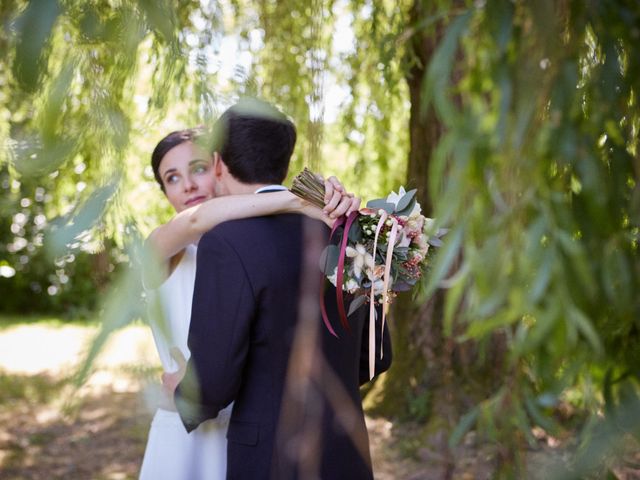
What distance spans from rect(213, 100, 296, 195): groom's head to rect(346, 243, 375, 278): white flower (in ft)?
1.30

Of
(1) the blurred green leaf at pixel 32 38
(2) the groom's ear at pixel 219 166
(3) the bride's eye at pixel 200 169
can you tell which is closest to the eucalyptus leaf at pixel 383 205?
(2) the groom's ear at pixel 219 166

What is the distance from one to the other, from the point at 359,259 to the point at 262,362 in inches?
14.3

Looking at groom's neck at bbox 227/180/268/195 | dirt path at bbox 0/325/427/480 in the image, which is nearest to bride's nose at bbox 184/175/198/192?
groom's neck at bbox 227/180/268/195

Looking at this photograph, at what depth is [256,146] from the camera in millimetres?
1896

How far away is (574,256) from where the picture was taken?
2.77ft

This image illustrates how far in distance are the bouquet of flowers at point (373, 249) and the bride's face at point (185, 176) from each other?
70 centimetres

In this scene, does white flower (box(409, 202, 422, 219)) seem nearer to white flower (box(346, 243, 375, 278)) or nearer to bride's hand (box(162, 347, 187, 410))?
white flower (box(346, 243, 375, 278))

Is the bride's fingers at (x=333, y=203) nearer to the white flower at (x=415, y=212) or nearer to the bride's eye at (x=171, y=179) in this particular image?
the white flower at (x=415, y=212)

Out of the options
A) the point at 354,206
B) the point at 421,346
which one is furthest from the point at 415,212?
the point at 421,346

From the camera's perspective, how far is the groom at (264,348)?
173cm

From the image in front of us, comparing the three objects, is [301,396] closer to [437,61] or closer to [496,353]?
[437,61]

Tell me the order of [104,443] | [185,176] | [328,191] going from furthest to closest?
[104,443] → [185,176] → [328,191]

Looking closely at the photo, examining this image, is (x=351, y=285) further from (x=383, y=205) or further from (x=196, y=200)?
(x=196, y=200)

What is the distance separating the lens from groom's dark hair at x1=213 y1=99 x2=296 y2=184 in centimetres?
187
